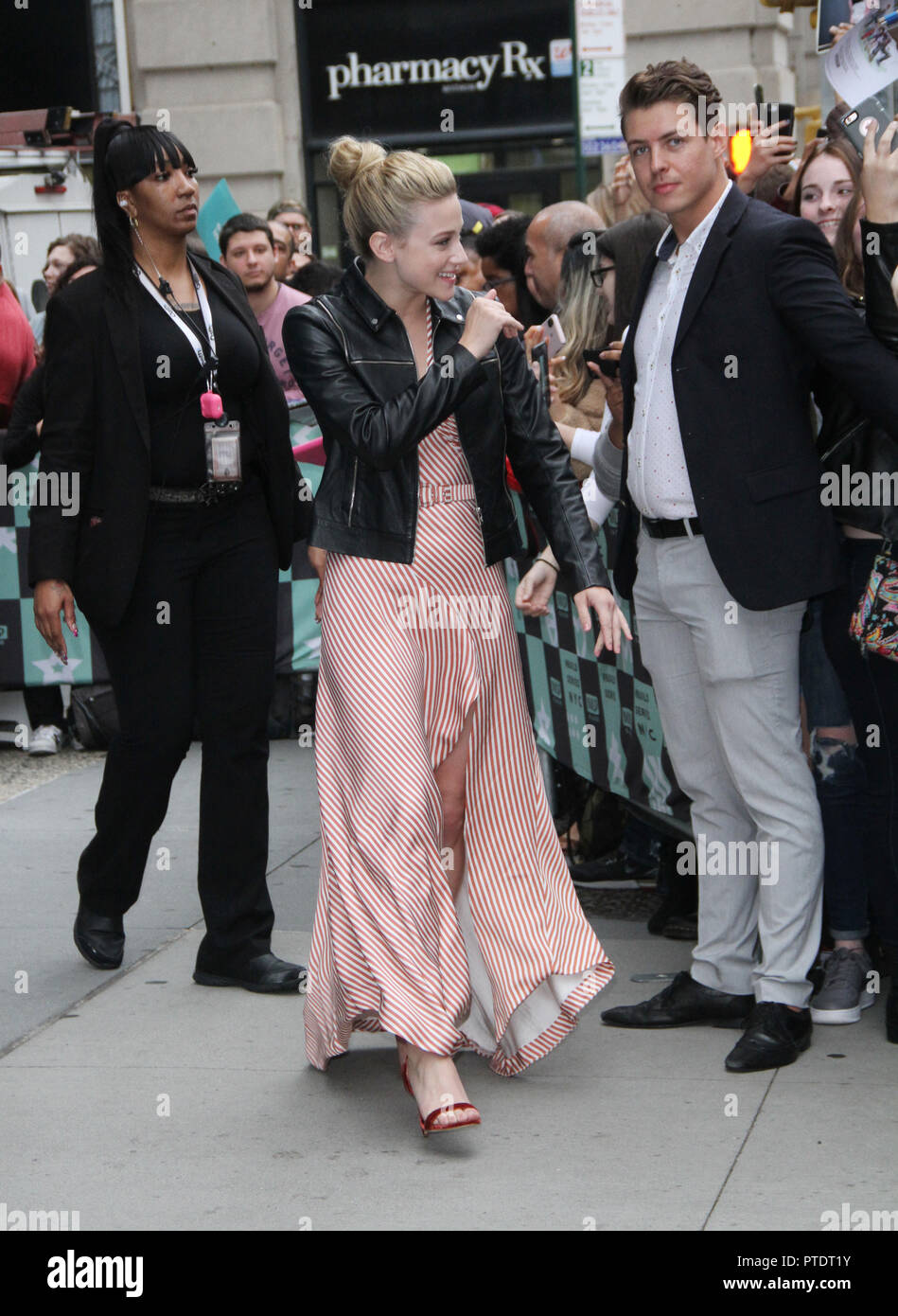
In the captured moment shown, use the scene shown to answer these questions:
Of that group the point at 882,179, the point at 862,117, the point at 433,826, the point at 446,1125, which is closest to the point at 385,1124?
the point at 446,1125

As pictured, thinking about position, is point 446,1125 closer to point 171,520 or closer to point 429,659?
point 429,659

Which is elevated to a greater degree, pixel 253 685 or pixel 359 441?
pixel 359 441

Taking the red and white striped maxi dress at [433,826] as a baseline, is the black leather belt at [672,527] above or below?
above

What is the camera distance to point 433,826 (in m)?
3.86

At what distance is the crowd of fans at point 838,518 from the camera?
13.4 ft

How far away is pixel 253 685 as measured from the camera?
4.85 meters

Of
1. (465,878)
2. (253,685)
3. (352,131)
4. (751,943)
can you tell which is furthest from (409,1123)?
(352,131)

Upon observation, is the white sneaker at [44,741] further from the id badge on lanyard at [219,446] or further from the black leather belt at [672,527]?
the black leather belt at [672,527]

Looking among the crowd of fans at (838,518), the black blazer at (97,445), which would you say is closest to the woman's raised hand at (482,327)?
the crowd of fans at (838,518)

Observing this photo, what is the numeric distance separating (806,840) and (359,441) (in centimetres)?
134

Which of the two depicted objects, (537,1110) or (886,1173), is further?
(537,1110)

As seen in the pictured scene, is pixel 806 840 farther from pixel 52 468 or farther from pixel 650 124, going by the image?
pixel 52 468

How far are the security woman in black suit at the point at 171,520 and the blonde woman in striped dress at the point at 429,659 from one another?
2.61ft

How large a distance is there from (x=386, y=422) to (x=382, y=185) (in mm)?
508
